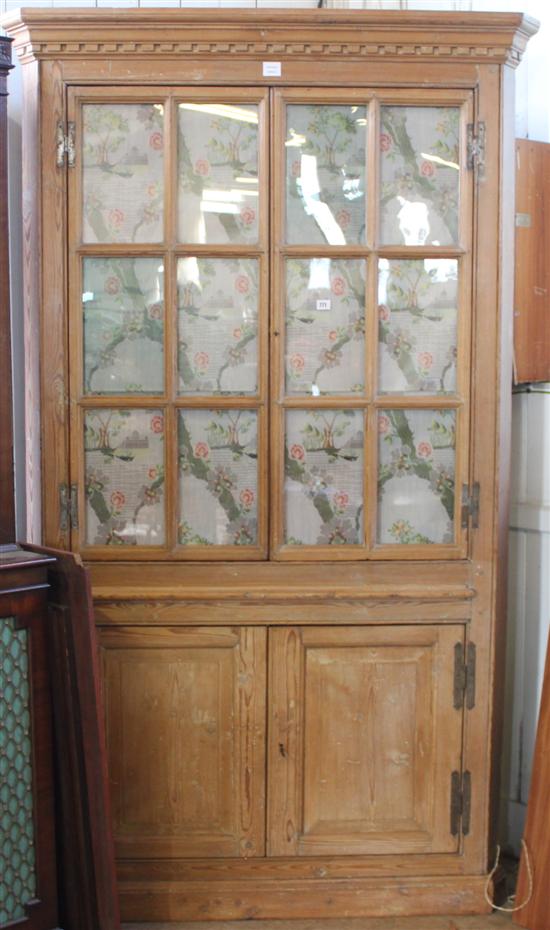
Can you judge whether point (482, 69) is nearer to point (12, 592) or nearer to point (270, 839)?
point (12, 592)

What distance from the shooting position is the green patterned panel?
224 cm

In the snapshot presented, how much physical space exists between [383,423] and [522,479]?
648mm

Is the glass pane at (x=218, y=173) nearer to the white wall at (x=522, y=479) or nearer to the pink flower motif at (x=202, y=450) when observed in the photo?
the pink flower motif at (x=202, y=450)

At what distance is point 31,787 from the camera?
2295 mm

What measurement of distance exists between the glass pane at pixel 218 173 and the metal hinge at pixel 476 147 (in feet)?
1.88

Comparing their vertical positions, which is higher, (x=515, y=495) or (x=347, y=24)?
(x=347, y=24)

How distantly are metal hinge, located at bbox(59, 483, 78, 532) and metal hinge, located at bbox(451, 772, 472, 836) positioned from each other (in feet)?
4.14

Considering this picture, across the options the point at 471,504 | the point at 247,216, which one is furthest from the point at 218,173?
the point at 471,504

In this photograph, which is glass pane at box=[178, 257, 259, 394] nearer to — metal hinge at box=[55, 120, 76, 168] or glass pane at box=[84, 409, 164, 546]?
glass pane at box=[84, 409, 164, 546]

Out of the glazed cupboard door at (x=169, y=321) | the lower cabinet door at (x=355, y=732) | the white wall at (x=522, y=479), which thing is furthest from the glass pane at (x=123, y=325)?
the lower cabinet door at (x=355, y=732)

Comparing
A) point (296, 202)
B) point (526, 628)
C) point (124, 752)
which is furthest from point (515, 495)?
point (124, 752)

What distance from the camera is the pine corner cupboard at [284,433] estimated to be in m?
2.49

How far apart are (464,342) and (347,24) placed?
888 mm

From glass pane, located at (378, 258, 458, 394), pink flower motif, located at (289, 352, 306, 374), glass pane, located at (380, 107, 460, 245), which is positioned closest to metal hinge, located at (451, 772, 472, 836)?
glass pane, located at (378, 258, 458, 394)
